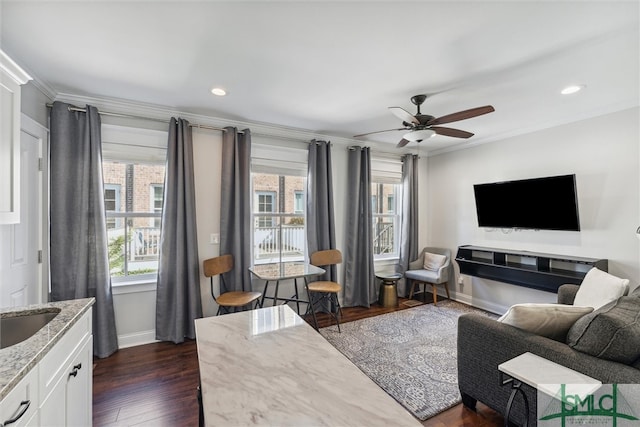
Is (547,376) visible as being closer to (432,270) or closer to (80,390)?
(80,390)

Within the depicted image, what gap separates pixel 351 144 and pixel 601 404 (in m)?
Answer: 3.76

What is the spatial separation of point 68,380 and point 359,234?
3.54 metres

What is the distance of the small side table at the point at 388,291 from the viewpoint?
4.33 meters

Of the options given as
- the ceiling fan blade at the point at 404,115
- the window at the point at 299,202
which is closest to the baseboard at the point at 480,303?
the window at the point at 299,202

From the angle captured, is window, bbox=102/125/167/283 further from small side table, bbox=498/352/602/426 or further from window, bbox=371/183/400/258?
small side table, bbox=498/352/602/426

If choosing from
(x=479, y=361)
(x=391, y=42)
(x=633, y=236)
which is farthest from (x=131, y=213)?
(x=633, y=236)

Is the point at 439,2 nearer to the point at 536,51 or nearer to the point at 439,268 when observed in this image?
the point at 536,51

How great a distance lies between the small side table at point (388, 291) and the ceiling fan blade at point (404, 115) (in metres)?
2.53

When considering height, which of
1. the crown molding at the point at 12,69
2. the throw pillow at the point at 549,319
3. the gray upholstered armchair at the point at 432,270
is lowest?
the gray upholstered armchair at the point at 432,270

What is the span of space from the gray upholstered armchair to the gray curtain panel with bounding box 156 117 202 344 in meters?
3.28

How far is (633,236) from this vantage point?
9.76 feet

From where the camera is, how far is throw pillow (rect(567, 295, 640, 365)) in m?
1.44

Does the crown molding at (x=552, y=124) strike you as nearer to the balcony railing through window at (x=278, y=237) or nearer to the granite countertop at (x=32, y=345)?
the balcony railing through window at (x=278, y=237)
